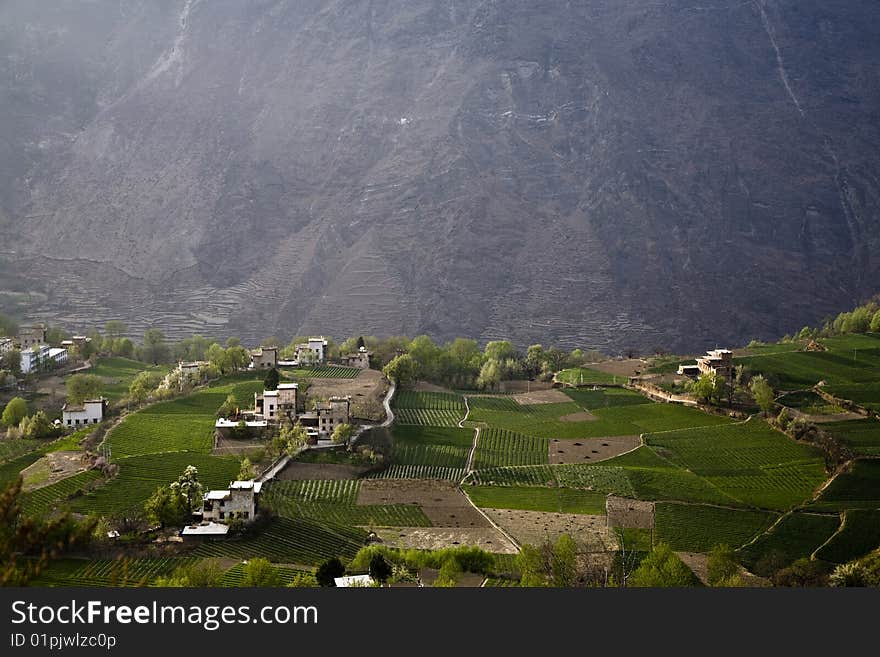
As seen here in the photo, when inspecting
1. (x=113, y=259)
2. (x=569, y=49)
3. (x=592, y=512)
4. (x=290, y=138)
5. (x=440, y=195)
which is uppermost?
(x=569, y=49)

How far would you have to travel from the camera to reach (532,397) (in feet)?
214

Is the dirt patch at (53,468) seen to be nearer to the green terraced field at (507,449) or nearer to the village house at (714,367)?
the green terraced field at (507,449)

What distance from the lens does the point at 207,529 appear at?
112 ft

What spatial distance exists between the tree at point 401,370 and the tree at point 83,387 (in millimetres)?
18172

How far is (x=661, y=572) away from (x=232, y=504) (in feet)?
51.5

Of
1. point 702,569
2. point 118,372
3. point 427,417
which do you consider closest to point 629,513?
point 702,569

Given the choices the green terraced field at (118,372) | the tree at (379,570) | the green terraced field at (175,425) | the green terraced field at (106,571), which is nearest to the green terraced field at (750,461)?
the tree at (379,570)

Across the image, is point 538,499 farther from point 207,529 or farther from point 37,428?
point 37,428

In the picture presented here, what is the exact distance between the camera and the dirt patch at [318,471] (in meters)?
42.7

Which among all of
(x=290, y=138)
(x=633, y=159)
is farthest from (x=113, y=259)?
(x=633, y=159)

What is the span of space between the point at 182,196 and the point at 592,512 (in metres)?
103

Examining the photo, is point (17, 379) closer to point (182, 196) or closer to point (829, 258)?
point (182, 196)

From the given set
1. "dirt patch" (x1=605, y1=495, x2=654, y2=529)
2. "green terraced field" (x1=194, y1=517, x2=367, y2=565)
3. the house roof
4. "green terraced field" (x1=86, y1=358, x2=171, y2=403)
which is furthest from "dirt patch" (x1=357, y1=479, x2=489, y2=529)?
"green terraced field" (x1=86, y1=358, x2=171, y2=403)

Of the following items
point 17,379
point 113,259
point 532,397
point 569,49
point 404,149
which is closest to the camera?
point 17,379
